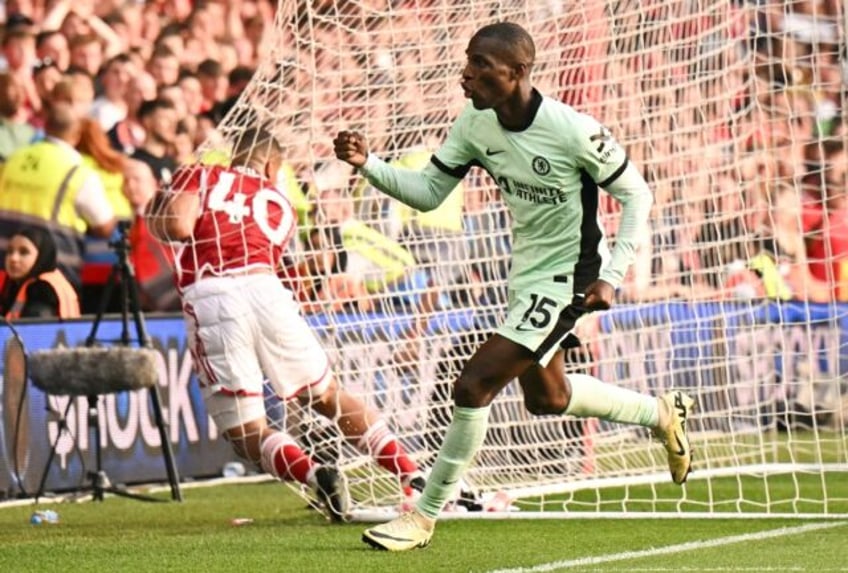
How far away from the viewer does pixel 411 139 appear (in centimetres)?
955

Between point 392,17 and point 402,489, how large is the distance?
232 cm

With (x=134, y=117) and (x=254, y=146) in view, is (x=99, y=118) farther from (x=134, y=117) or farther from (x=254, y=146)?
(x=254, y=146)

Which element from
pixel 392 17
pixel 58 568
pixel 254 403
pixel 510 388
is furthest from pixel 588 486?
pixel 58 568

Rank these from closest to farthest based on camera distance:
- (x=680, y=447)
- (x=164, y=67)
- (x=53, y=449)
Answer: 1. (x=680, y=447)
2. (x=53, y=449)
3. (x=164, y=67)

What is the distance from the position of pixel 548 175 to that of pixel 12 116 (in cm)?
634

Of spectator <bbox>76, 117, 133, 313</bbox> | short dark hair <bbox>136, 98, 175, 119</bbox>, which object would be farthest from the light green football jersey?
short dark hair <bbox>136, 98, 175, 119</bbox>

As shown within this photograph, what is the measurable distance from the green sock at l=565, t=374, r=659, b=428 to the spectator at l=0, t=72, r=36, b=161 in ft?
19.7

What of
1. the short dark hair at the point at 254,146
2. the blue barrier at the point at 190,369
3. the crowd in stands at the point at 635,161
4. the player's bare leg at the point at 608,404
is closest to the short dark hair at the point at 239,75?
the crowd in stands at the point at 635,161

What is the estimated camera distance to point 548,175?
726 centimetres

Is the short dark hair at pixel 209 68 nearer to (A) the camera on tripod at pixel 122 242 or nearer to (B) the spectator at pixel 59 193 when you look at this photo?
(B) the spectator at pixel 59 193

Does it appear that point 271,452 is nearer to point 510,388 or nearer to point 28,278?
point 510,388

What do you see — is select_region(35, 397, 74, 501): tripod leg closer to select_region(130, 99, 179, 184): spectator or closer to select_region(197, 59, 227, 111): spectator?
select_region(130, 99, 179, 184): spectator

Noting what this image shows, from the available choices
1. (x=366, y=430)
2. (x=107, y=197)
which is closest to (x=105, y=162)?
(x=107, y=197)

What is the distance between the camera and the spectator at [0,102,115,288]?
12312mm
